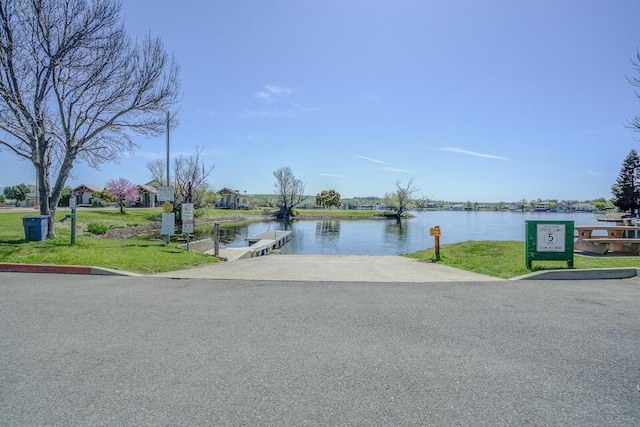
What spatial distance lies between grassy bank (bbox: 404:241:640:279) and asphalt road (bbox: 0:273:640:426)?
3117 millimetres

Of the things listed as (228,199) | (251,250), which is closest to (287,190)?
(228,199)

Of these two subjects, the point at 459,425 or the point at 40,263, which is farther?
the point at 40,263

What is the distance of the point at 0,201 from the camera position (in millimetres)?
62469

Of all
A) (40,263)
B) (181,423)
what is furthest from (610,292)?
(40,263)

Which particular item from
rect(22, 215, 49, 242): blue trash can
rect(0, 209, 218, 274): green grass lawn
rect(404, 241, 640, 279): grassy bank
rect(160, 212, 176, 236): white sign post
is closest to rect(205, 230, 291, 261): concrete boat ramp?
rect(160, 212, 176, 236): white sign post

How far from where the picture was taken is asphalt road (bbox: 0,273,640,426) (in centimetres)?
273

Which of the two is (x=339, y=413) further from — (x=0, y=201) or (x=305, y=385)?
(x=0, y=201)

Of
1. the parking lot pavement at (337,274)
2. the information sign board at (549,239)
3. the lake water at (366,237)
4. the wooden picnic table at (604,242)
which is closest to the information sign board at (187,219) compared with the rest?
the parking lot pavement at (337,274)

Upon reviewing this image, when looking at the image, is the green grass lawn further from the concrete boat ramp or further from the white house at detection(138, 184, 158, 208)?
the white house at detection(138, 184, 158, 208)

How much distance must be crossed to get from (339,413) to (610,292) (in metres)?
6.89

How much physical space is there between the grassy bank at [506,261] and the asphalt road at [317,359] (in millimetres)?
3117

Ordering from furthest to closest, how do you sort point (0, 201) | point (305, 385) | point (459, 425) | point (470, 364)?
point (0, 201)
point (470, 364)
point (305, 385)
point (459, 425)

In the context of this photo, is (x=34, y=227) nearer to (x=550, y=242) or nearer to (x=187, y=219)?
(x=187, y=219)

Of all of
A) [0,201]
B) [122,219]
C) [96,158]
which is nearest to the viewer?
[96,158]
